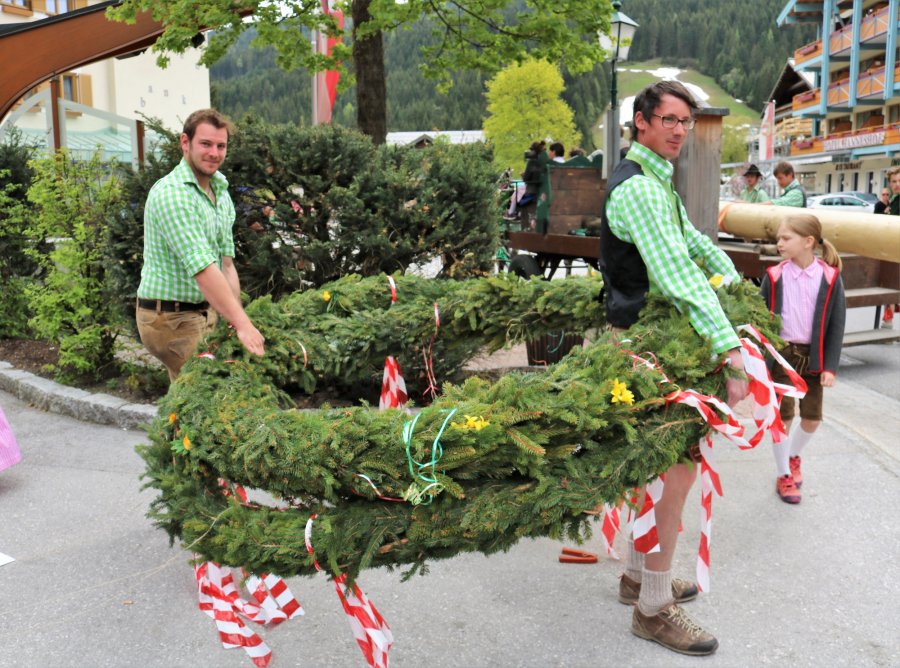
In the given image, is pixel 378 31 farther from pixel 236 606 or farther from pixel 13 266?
pixel 236 606

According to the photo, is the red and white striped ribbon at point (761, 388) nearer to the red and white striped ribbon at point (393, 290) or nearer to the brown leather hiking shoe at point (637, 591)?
the brown leather hiking shoe at point (637, 591)

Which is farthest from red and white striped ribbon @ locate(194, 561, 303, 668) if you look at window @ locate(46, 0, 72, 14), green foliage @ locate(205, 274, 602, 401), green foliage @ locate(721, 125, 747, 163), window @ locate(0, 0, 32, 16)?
green foliage @ locate(721, 125, 747, 163)

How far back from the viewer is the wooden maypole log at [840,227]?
8.58m

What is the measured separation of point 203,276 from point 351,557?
1569 millimetres

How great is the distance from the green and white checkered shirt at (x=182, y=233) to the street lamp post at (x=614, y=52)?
6.15 metres

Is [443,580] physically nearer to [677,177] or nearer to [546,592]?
[546,592]

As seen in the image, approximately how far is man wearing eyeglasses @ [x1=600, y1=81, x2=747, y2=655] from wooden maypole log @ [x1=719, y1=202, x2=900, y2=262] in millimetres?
5635

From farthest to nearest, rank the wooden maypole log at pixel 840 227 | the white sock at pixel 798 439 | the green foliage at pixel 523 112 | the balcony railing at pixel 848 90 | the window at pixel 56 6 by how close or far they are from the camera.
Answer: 1. the green foliage at pixel 523 112
2. the balcony railing at pixel 848 90
3. the window at pixel 56 6
4. the wooden maypole log at pixel 840 227
5. the white sock at pixel 798 439

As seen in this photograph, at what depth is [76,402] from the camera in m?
7.08

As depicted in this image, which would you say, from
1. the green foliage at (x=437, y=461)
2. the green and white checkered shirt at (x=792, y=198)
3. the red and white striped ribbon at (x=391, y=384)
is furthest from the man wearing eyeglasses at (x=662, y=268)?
the green and white checkered shirt at (x=792, y=198)

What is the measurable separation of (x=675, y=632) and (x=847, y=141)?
61333 mm

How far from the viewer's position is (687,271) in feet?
10.7

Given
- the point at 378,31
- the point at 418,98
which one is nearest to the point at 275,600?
the point at 378,31

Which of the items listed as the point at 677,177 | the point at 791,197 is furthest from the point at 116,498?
the point at 791,197
